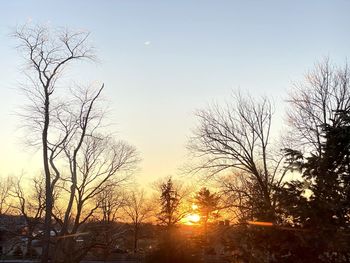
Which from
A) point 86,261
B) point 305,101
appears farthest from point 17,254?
point 305,101

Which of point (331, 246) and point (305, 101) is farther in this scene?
point (305, 101)

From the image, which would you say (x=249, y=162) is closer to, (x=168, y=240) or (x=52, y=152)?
(x=168, y=240)

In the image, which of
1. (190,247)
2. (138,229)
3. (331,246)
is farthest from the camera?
(138,229)

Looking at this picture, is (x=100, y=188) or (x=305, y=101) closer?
(x=305, y=101)

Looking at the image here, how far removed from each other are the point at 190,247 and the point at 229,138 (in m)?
9.34

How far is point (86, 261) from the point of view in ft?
168

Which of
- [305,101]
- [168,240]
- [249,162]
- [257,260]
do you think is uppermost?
[305,101]

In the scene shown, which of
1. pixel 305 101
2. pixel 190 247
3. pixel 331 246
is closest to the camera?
pixel 331 246

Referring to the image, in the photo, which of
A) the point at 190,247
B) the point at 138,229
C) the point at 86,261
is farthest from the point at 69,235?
the point at 138,229

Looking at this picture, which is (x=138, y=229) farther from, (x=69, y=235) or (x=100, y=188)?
(x=69, y=235)

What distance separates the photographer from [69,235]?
86.1 feet

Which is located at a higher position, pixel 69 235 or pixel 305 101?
pixel 305 101

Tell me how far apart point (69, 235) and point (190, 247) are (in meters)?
8.13

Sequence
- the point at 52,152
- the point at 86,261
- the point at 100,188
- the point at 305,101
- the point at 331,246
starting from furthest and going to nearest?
1. the point at 86,261
2. the point at 100,188
3. the point at 52,152
4. the point at 305,101
5. the point at 331,246
